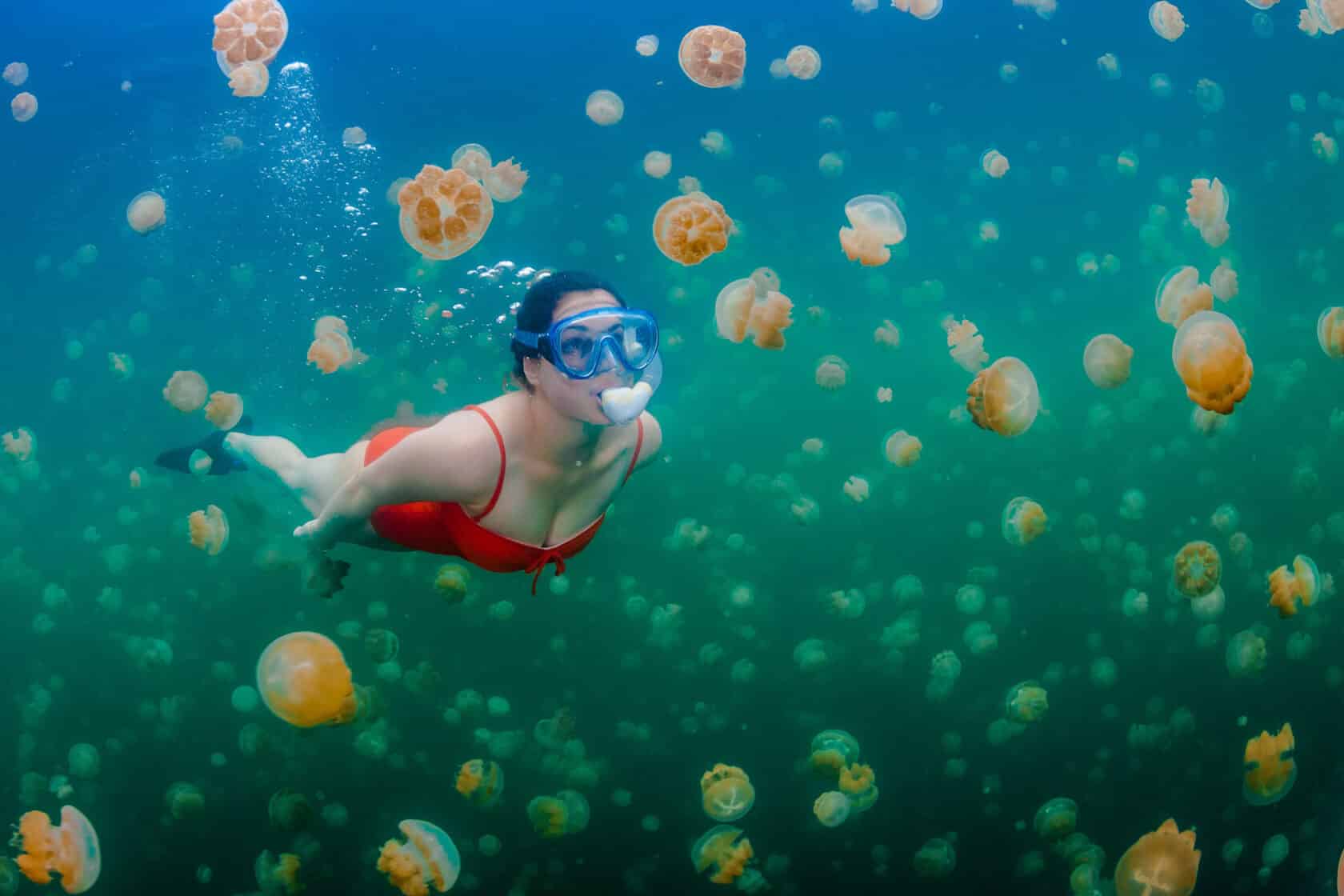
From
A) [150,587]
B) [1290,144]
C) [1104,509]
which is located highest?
[1290,144]

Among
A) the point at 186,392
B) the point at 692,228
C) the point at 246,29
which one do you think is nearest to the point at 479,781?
the point at 692,228

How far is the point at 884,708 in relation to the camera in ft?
25.5

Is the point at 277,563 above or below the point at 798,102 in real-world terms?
below

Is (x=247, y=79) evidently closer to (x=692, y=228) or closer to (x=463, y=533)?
(x=692, y=228)

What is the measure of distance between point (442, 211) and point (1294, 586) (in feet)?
16.0

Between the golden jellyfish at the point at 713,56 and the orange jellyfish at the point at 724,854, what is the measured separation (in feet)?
13.9

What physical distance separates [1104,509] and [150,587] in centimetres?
2041

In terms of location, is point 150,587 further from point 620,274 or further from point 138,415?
point 620,274

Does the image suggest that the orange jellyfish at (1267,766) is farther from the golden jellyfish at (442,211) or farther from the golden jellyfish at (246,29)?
the golden jellyfish at (246,29)

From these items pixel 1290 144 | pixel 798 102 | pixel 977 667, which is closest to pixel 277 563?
pixel 798 102

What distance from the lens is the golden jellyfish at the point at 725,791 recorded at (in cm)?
423

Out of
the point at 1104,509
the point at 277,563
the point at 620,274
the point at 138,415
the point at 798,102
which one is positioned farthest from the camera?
the point at 1104,509

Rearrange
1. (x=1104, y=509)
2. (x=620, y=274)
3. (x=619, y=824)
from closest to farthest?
(x=619, y=824) < (x=620, y=274) < (x=1104, y=509)

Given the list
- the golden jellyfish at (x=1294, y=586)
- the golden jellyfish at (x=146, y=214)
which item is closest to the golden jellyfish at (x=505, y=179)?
the golden jellyfish at (x=146, y=214)
